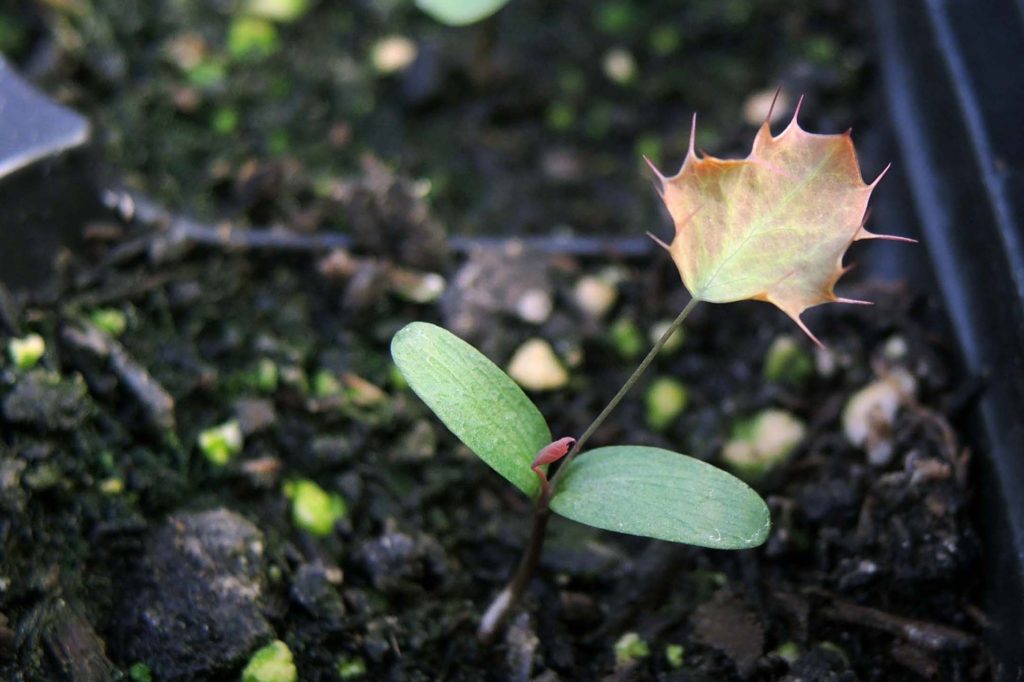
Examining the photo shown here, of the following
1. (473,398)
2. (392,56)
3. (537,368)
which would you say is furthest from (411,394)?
(392,56)

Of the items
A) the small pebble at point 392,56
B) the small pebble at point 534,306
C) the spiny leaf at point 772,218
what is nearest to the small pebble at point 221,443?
the small pebble at point 534,306

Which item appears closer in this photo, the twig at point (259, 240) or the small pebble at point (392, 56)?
the twig at point (259, 240)

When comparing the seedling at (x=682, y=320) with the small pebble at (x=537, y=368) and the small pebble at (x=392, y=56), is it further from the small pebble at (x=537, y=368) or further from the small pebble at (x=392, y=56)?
the small pebble at (x=392, y=56)

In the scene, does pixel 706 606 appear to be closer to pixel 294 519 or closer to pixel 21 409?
pixel 294 519

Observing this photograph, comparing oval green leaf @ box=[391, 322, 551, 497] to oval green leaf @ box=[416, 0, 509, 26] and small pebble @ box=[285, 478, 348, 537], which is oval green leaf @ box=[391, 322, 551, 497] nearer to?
small pebble @ box=[285, 478, 348, 537]

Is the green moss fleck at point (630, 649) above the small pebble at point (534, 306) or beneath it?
beneath

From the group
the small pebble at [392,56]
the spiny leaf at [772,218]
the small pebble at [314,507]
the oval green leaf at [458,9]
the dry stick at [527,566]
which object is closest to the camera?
the spiny leaf at [772,218]

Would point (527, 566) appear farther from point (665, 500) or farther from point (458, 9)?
point (458, 9)

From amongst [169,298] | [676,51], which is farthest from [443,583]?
[676,51]
